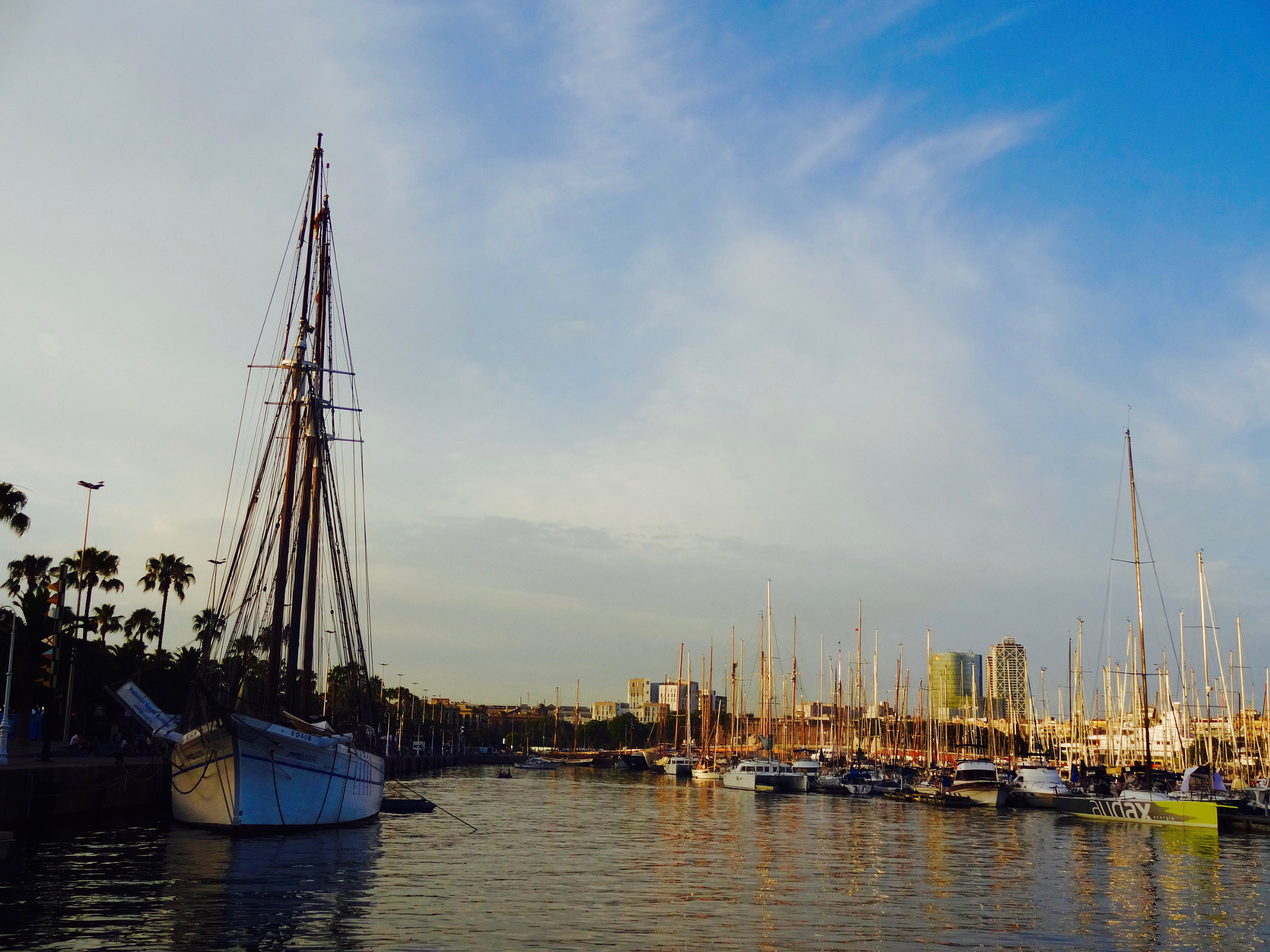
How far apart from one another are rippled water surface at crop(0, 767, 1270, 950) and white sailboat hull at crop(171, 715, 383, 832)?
0.90 metres

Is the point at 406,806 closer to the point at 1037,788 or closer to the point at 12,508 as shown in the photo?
the point at 12,508

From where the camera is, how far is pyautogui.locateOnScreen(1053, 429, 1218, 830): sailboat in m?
55.8

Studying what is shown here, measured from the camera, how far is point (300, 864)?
31703 mm

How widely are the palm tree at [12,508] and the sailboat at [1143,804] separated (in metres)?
58.4

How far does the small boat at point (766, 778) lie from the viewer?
94938 millimetres

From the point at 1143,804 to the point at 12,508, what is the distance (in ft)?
195

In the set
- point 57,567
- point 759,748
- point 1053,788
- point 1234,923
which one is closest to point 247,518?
point 57,567

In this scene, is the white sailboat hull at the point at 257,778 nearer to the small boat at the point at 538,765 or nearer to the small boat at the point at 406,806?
the small boat at the point at 406,806

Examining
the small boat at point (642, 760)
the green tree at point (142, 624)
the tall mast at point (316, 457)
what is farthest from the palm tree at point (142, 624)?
the small boat at point (642, 760)

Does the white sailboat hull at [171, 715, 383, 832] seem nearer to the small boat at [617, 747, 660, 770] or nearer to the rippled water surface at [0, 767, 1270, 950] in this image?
the rippled water surface at [0, 767, 1270, 950]

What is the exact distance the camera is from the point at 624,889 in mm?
30406

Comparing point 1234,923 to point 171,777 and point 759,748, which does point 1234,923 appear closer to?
Result: point 171,777

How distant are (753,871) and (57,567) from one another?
5037 cm

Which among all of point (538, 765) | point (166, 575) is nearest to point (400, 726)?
→ point (538, 765)
